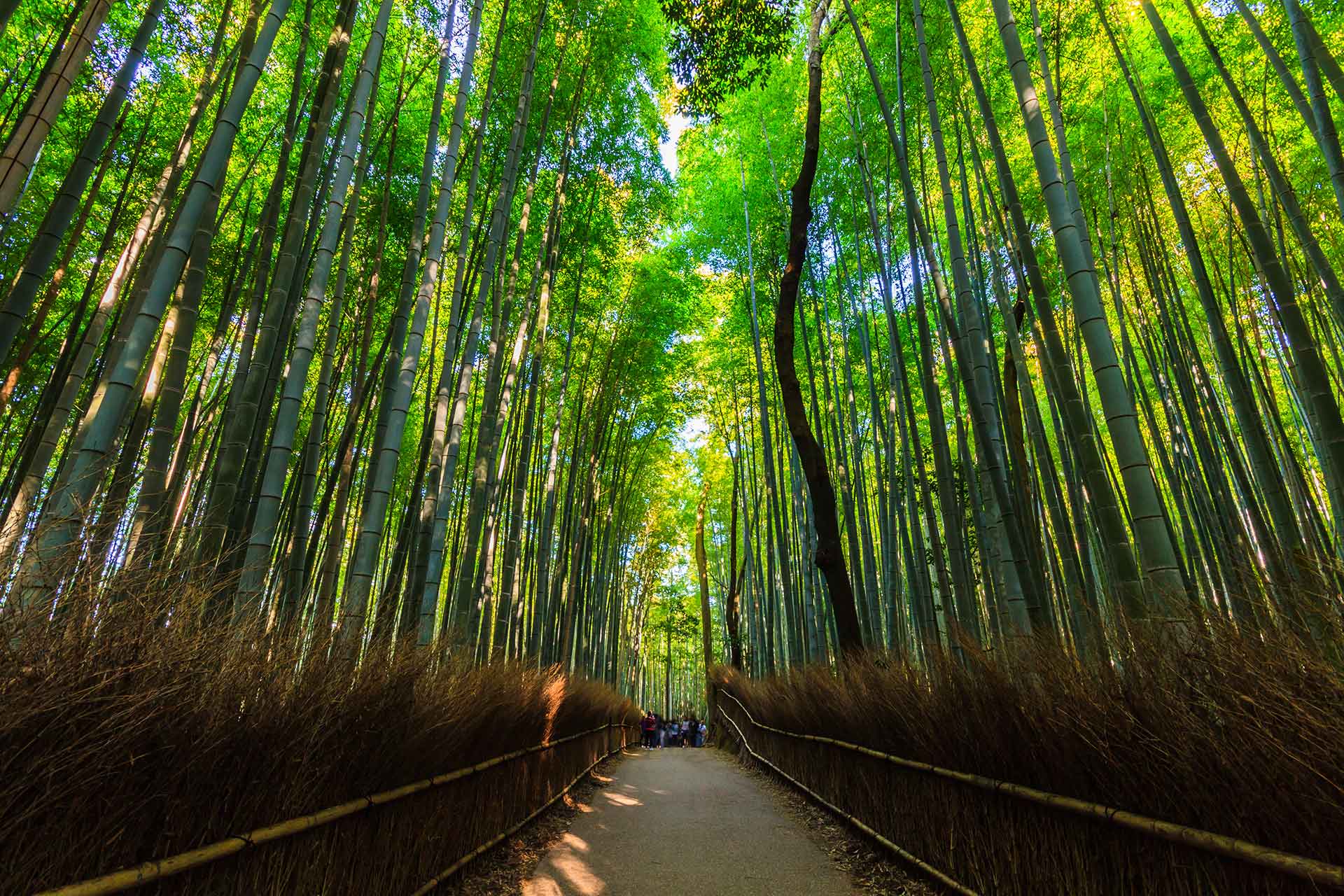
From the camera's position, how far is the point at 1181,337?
441 cm

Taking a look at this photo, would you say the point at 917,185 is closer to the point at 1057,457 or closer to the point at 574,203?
the point at 574,203

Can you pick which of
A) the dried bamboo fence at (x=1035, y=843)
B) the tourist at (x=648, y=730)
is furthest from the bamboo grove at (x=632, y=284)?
the tourist at (x=648, y=730)

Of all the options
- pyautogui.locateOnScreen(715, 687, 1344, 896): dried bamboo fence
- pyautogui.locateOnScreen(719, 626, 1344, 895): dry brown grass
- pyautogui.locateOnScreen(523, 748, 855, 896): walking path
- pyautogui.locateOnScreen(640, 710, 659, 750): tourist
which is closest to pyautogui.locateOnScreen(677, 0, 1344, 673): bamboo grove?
pyautogui.locateOnScreen(719, 626, 1344, 895): dry brown grass

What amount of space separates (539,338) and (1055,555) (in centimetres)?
492

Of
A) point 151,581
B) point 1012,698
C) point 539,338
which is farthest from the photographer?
point 539,338

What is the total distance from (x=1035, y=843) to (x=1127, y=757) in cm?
60

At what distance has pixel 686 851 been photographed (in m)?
3.38

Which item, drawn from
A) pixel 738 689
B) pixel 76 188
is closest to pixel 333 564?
pixel 76 188

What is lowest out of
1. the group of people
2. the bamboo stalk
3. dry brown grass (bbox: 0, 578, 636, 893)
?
the group of people

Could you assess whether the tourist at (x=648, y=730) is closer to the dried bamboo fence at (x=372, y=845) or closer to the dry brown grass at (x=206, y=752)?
the dried bamboo fence at (x=372, y=845)

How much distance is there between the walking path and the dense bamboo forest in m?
0.47

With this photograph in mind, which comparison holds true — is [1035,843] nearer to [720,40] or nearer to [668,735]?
[720,40]

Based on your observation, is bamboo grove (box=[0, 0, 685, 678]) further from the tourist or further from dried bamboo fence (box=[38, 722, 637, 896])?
the tourist

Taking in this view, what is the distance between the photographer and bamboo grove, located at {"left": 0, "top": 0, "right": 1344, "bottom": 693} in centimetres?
205
